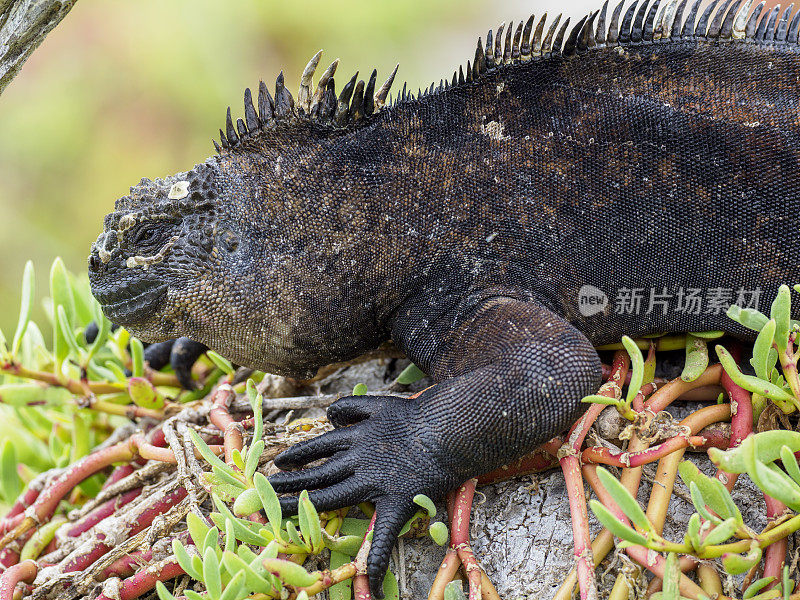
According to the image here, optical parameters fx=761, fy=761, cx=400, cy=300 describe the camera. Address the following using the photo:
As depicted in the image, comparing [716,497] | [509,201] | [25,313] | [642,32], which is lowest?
[716,497]

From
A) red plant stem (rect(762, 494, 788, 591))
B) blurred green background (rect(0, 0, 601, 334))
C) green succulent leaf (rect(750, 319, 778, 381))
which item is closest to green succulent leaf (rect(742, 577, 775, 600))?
red plant stem (rect(762, 494, 788, 591))

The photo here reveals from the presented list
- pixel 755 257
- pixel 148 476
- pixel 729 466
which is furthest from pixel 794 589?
pixel 148 476

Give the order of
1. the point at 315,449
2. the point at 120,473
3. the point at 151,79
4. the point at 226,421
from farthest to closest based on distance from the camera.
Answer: the point at 151,79 < the point at 120,473 < the point at 226,421 < the point at 315,449

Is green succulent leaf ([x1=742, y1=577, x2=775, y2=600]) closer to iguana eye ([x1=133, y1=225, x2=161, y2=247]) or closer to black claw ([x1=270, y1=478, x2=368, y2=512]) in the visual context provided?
black claw ([x1=270, y1=478, x2=368, y2=512])

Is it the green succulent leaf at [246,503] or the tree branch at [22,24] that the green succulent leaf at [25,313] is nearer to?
the tree branch at [22,24]

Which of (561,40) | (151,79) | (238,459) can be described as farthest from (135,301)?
(151,79)

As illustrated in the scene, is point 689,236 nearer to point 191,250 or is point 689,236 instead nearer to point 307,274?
point 307,274

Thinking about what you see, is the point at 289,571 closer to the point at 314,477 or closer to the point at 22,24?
the point at 314,477
